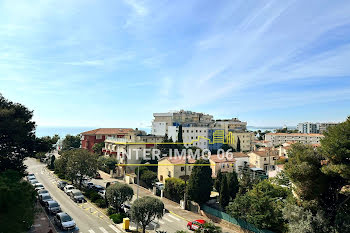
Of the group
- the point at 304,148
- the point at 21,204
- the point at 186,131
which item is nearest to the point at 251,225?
the point at 304,148

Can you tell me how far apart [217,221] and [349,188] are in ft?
44.2

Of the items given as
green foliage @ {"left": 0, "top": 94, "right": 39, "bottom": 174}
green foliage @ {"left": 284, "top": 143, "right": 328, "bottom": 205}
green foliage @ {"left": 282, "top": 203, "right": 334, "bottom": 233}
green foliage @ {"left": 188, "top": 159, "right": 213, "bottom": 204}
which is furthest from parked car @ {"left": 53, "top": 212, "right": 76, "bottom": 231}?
green foliage @ {"left": 284, "top": 143, "right": 328, "bottom": 205}

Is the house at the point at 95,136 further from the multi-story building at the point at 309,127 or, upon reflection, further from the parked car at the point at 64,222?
the multi-story building at the point at 309,127

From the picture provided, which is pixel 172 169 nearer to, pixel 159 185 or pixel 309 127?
pixel 159 185

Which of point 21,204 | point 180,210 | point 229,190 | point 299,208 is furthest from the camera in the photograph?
point 180,210

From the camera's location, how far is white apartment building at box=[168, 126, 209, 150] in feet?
266

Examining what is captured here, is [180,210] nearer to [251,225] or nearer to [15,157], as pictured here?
[251,225]

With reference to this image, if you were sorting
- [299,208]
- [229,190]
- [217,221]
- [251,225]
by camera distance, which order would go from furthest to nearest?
[229,190] → [217,221] → [251,225] → [299,208]

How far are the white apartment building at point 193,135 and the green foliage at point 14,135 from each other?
5970 cm

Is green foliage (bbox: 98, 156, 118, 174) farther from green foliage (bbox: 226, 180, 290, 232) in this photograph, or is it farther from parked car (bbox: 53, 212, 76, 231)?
green foliage (bbox: 226, 180, 290, 232)

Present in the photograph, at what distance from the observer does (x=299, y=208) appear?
15945 mm

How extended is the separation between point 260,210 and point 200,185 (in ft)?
28.7

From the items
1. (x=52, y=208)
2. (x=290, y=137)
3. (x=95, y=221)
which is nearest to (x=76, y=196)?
(x=52, y=208)

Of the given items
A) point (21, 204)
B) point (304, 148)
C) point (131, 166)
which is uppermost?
point (304, 148)
